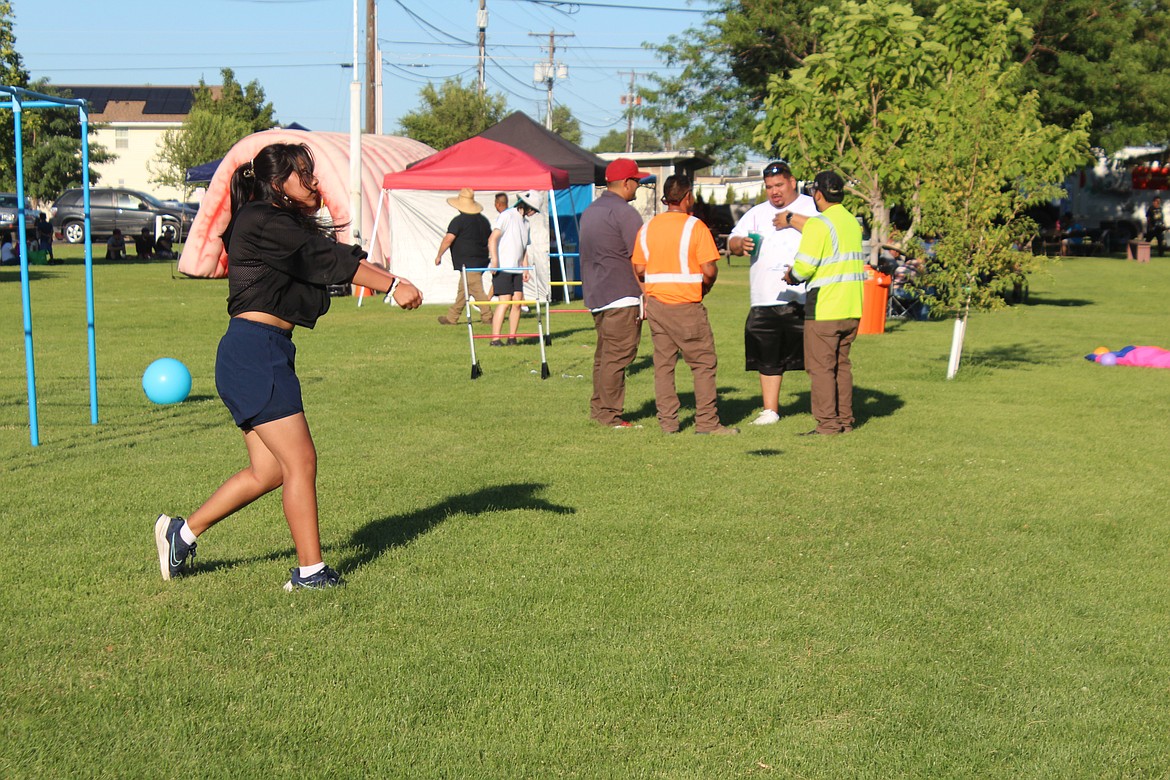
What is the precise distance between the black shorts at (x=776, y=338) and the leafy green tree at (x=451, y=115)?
171 feet

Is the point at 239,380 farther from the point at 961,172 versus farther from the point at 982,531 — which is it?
the point at 961,172

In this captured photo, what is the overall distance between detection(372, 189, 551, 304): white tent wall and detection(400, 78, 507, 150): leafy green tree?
38.1 meters

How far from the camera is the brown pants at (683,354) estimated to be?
9.23m

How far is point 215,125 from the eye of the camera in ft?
202

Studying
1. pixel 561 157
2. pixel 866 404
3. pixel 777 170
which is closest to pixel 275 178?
pixel 777 170

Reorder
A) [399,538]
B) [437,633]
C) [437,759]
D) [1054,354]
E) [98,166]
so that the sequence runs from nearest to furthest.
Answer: [437,759], [437,633], [399,538], [1054,354], [98,166]

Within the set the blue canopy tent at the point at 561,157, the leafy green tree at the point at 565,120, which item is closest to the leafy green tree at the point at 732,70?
the blue canopy tent at the point at 561,157

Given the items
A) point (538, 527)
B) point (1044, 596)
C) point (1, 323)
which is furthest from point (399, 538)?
point (1, 323)

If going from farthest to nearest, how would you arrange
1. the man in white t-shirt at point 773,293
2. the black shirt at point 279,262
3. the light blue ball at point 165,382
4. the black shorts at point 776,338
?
the light blue ball at point 165,382
the black shorts at point 776,338
the man in white t-shirt at point 773,293
the black shirt at point 279,262

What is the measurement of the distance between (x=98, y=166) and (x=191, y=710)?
3530 inches

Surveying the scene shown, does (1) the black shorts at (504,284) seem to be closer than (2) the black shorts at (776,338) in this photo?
No

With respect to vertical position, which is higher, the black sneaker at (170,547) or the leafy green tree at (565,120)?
the leafy green tree at (565,120)

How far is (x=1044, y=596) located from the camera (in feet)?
18.0

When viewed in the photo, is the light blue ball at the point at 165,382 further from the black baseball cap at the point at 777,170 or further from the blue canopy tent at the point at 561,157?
the blue canopy tent at the point at 561,157
